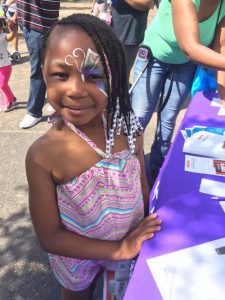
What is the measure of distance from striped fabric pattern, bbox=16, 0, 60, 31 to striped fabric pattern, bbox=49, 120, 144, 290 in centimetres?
266

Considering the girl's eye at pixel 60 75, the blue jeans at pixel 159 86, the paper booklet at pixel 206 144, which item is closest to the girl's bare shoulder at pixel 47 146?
the girl's eye at pixel 60 75

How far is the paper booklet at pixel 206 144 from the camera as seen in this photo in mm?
1632

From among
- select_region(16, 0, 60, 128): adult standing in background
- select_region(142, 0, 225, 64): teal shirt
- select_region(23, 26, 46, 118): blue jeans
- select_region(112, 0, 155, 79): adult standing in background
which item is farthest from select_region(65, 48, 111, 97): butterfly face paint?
select_region(23, 26, 46, 118): blue jeans

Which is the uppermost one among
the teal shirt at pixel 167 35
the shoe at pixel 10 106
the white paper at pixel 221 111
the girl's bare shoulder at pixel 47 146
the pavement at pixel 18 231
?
the teal shirt at pixel 167 35

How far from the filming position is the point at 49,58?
3.43 feet

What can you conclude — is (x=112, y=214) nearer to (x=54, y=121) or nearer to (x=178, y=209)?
(x=178, y=209)

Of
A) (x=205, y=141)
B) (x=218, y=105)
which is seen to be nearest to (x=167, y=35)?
(x=218, y=105)

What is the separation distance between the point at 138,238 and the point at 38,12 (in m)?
2.98

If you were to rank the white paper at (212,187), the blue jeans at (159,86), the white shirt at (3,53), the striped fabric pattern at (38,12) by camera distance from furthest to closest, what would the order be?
the white shirt at (3,53), the striped fabric pattern at (38,12), the blue jeans at (159,86), the white paper at (212,187)

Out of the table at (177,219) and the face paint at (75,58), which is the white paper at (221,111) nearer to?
the table at (177,219)

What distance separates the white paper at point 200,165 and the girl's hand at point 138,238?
406 mm

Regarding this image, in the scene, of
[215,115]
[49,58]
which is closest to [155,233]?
[49,58]

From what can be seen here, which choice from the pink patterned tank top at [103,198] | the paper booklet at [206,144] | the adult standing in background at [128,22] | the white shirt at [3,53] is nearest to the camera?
the pink patterned tank top at [103,198]

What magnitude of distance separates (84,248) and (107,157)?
309 mm
